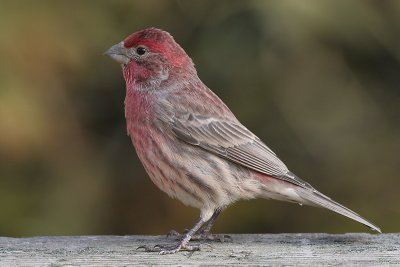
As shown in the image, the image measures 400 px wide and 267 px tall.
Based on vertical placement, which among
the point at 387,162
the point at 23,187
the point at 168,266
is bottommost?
the point at 23,187

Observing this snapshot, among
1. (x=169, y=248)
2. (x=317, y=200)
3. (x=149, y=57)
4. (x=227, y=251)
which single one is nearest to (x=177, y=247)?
(x=169, y=248)

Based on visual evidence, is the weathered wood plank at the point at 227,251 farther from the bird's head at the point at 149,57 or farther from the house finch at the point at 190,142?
the bird's head at the point at 149,57

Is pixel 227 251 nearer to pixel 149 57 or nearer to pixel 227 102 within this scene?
pixel 149 57

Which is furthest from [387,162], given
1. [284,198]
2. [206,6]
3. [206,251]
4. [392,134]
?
[206,251]

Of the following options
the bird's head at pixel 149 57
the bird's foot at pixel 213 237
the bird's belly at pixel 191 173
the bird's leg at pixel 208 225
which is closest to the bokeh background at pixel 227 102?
the bird's head at pixel 149 57

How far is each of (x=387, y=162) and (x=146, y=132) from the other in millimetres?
1722

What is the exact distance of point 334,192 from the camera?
20.8 ft

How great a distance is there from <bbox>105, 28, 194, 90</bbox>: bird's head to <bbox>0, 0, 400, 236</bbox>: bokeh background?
1.79ft

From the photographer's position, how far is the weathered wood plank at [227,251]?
4.45m

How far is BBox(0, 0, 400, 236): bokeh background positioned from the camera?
605 centimetres

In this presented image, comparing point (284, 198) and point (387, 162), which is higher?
point (387, 162)

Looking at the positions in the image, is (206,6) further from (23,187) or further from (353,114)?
(23,187)

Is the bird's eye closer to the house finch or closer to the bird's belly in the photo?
the house finch

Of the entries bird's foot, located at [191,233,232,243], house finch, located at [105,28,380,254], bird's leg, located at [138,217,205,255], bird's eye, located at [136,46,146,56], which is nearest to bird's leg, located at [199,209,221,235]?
house finch, located at [105,28,380,254]
